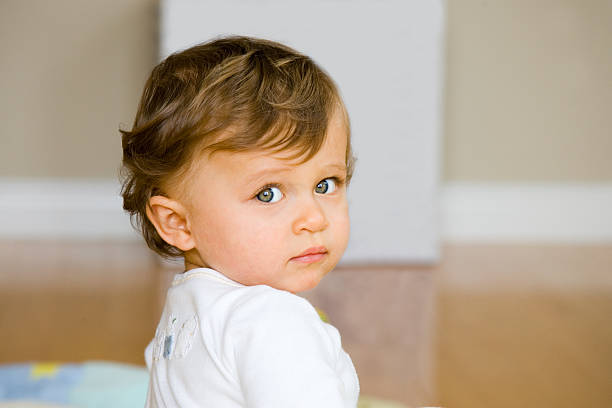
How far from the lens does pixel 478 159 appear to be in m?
2.85

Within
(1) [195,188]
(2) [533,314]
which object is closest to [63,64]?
(2) [533,314]

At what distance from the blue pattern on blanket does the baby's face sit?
2.31 feet

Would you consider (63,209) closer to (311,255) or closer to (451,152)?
(451,152)

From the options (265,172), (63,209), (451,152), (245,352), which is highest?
(265,172)

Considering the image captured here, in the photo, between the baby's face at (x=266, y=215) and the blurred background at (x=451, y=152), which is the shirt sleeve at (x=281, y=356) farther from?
the blurred background at (x=451, y=152)

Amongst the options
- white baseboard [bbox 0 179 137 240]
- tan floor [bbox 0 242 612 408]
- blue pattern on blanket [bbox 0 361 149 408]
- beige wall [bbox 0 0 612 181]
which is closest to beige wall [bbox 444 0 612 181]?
beige wall [bbox 0 0 612 181]

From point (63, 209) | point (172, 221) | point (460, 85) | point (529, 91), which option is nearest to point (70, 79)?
point (63, 209)

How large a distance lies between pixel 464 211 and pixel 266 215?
2285 mm

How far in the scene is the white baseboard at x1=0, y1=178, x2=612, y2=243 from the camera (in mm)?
2816

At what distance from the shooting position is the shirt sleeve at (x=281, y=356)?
57 cm

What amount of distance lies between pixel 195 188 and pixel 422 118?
184 centimetres

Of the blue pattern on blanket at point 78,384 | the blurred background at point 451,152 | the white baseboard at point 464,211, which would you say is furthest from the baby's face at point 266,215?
the white baseboard at point 464,211

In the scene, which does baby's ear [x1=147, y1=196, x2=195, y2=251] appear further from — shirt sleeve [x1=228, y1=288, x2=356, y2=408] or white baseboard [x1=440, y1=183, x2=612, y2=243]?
white baseboard [x1=440, y1=183, x2=612, y2=243]

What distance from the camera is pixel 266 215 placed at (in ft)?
2.28
